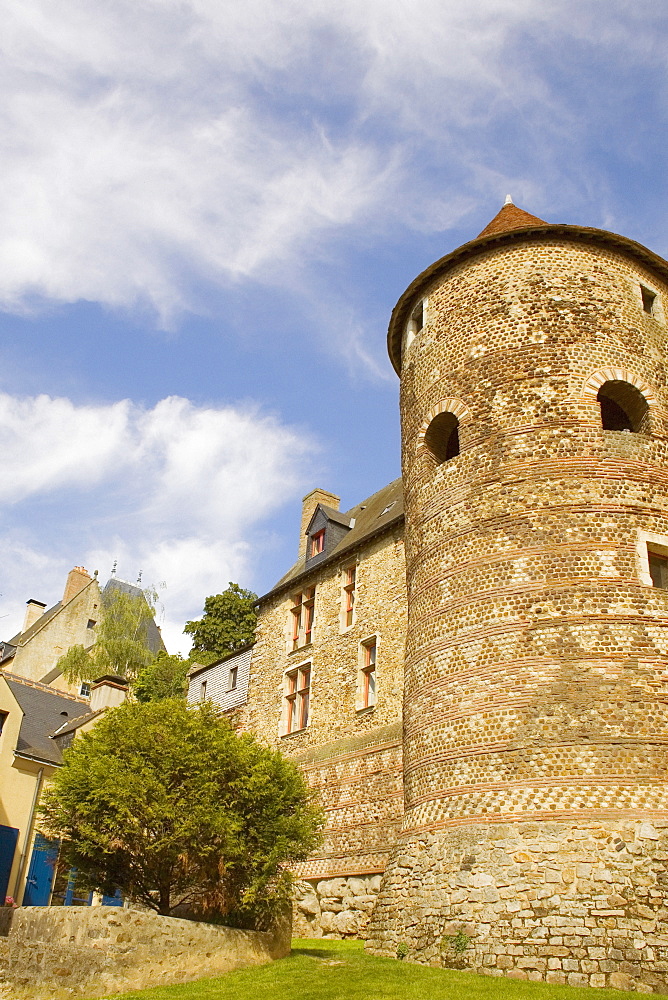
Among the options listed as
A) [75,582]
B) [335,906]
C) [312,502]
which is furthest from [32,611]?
[335,906]

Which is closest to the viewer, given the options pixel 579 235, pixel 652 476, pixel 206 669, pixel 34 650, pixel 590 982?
pixel 590 982

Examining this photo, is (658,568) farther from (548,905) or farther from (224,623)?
(224,623)

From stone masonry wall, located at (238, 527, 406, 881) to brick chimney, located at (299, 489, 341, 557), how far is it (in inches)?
167

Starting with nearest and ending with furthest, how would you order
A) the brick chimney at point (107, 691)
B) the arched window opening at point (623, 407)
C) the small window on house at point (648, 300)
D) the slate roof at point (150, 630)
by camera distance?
the arched window opening at point (623, 407), the small window on house at point (648, 300), the brick chimney at point (107, 691), the slate roof at point (150, 630)

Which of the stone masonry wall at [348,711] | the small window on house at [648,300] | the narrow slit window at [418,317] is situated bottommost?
the stone masonry wall at [348,711]

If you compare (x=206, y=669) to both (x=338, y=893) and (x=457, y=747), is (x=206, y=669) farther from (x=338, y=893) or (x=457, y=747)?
(x=457, y=747)

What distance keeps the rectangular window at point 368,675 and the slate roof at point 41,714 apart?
825 cm

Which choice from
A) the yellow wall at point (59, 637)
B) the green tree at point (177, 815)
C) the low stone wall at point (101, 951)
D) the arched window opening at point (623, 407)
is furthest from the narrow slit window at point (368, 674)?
the yellow wall at point (59, 637)

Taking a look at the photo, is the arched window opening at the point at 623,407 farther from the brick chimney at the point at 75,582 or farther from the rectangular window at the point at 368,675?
the brick chimney at the point at 75,582

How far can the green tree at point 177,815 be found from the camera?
1226 centimetres

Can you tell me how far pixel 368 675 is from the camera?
19531 mm

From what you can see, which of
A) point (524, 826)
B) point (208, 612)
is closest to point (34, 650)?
point (208, 612)

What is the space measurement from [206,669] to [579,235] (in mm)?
17937

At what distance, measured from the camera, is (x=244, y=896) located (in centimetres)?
1221
